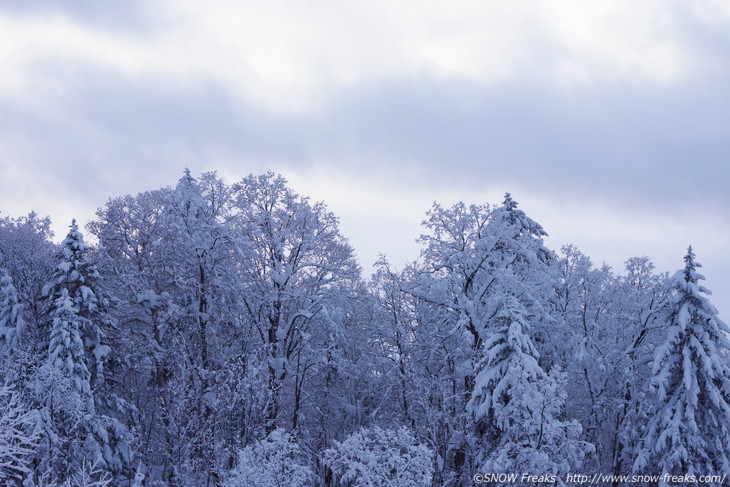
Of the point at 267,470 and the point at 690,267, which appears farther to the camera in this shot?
the point at 690,267

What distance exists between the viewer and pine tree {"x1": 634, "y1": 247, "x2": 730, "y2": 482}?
720 inches

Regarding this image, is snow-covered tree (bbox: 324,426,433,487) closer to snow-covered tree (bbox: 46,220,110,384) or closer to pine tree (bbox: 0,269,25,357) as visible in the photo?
→ snow-covered tree (bbox: 46,220,110,384)

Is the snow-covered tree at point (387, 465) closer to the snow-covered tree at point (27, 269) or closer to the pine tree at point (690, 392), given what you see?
the pine tree at point (690, 392)

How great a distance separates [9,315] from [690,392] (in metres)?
24.9

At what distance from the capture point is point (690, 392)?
18359 mm

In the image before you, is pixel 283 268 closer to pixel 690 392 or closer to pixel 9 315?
pixel 9 315

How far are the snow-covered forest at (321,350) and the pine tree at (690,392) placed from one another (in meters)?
0.07

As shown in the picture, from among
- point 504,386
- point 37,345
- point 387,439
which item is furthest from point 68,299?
point 504,386

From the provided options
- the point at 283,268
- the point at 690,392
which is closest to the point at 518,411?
the point at 690,392

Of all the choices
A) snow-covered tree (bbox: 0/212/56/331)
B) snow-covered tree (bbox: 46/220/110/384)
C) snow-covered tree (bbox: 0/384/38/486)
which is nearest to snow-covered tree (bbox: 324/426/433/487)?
snow-covered tree (bbox: 0/384/38/486)

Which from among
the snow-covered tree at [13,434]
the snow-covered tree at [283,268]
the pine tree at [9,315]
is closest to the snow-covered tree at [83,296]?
the pine tree at [9,315]

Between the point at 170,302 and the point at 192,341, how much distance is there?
2.20 m

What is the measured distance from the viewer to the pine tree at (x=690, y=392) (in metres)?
18.3

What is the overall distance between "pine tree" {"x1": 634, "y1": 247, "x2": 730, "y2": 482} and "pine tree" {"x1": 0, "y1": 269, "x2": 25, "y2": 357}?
23261 mm
